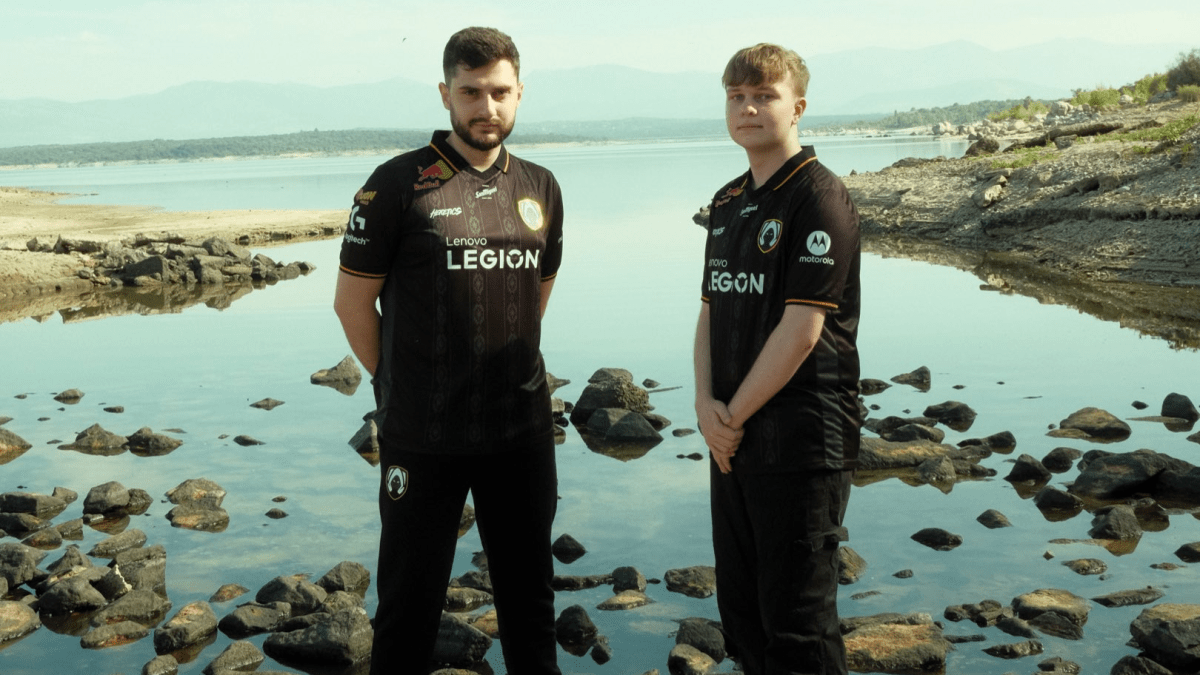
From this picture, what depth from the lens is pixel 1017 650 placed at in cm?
611

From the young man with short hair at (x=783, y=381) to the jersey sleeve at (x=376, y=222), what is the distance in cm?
128

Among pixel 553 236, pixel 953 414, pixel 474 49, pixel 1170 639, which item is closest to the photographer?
pixel 474 49

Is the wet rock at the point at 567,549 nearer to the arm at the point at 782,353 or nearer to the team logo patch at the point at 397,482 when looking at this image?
the team logo patch at the point at 397,482

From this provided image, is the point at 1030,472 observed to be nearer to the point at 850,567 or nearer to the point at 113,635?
the point at 850,567

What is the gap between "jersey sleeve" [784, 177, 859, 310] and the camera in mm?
4258

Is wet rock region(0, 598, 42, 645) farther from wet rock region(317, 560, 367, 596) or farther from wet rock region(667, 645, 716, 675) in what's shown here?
wet rock region(667, 645, 716, 675)

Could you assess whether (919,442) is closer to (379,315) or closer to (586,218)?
(379,315)

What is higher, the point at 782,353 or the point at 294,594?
the point at 782,353

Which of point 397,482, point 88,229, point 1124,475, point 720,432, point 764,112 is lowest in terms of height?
point 88,229

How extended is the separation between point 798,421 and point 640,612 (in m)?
2.98

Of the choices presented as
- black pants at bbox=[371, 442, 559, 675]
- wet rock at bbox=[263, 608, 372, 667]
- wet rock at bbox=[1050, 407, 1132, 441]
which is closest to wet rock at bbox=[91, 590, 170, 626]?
wet rock at bbox=[263, 608, 372, 667]

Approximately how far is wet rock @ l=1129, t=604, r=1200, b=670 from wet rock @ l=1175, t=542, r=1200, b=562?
1365mm

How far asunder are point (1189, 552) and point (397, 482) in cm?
531

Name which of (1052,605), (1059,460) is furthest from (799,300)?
(1059,460)
